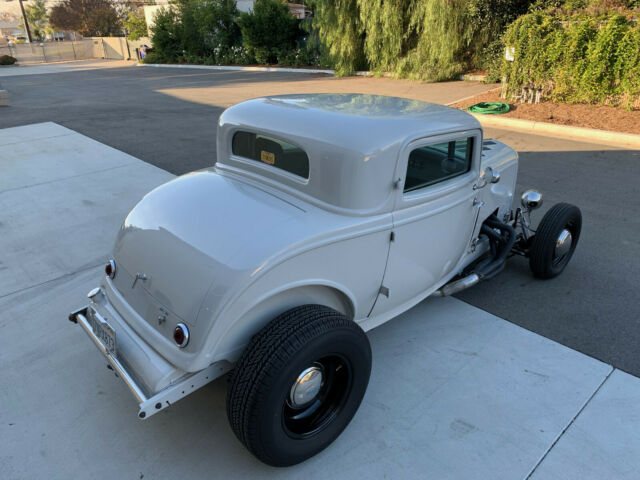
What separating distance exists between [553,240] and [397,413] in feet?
7.11

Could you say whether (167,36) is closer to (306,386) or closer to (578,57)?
(578,57)

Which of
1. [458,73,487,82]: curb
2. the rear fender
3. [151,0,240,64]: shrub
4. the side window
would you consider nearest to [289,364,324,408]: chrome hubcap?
the rear fender

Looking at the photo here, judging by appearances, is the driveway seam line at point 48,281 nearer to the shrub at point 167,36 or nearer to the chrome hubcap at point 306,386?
the chrome hubcap at point 306,386

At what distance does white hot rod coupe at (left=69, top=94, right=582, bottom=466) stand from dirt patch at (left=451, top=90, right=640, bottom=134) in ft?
25.5

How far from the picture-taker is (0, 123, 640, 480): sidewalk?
2420 millimetres

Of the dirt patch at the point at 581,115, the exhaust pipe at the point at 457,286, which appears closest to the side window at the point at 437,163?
the exhaust pipe at the point at 457,286

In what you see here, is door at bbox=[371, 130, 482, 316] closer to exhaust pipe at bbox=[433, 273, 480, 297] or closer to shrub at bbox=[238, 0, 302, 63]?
exhaust pipe at bbox=[433, 273, 480, 297]

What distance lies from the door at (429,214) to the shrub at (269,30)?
23331 millimetres

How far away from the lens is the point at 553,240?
3842mm

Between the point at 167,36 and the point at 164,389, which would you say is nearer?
the point at 164,389

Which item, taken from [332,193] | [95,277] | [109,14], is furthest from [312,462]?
[109,14]

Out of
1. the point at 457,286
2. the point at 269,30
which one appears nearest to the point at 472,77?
the point at 269,30

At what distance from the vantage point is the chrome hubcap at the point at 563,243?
4016 mm

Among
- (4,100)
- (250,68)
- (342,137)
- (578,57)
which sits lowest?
(4,100)
